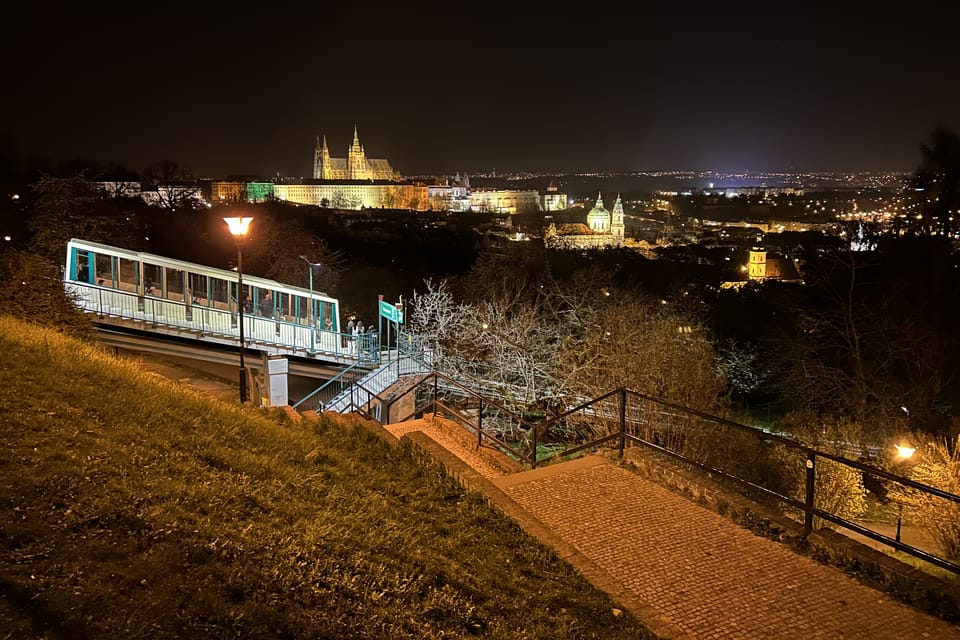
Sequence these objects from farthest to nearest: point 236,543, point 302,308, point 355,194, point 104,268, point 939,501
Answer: point 355,194 < point 302,308 < point 104,268 < point 939,501 < point 236,543

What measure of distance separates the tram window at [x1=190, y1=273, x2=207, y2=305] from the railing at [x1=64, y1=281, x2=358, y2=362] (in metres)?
0.77

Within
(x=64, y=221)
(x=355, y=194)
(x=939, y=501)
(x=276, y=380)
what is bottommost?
(x=939, y=501)

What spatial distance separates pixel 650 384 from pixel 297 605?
16.0m

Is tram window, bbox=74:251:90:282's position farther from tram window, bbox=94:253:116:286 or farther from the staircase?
the staircase

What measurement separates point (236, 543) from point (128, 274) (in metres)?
20.6

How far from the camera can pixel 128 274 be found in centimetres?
2230

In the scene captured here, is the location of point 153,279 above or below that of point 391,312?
above

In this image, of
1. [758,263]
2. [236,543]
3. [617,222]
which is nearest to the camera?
[236,543]

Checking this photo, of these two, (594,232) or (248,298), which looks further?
(594,232)

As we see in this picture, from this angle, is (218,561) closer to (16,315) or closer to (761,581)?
(761,581)

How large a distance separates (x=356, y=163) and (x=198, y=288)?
177940 millimetres

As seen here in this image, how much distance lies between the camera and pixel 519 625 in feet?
13.5

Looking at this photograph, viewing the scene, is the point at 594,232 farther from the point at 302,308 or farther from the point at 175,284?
the point at 175,284

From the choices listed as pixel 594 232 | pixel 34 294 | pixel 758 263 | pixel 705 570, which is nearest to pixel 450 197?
pixel 594 232
